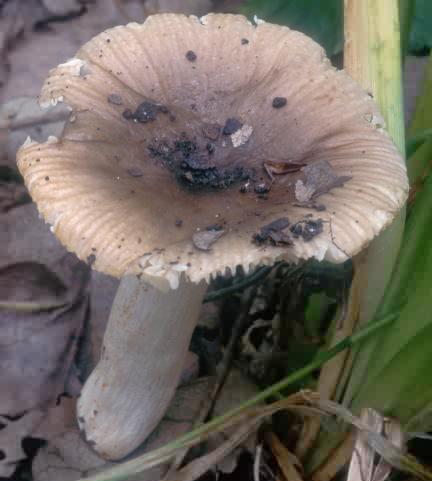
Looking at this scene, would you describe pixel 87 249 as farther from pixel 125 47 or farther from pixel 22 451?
pixel 22 451

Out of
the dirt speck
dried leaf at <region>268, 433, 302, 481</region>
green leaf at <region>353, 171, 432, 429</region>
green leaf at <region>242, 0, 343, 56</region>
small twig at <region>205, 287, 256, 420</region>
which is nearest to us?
the dirt speck

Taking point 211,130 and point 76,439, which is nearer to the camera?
point 211,130

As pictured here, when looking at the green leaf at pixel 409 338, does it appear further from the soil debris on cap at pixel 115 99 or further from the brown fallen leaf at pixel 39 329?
the brown fallen leaf at pixel 39 329

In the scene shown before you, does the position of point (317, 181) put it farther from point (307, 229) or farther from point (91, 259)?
point (91, 259)

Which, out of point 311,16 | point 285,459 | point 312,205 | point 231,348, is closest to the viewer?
point 312,205

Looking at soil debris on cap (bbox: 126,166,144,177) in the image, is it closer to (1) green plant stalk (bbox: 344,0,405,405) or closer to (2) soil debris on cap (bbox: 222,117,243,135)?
(2) soil debris on cap (bbox: 222,117,243,135)

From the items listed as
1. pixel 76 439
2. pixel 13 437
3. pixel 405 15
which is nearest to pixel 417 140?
pixel 405 15

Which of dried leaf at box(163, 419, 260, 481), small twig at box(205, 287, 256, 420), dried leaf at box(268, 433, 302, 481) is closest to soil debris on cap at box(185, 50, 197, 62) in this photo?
small twig at box(205, 287, 256, 420)

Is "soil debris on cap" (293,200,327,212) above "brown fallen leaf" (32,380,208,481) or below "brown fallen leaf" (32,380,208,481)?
above
